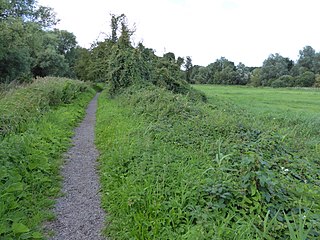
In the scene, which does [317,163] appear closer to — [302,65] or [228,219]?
[228,219]

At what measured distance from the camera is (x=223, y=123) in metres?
7.68

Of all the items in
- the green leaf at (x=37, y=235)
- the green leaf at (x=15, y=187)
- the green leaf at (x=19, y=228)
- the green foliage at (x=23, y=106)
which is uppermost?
the green foliage at (x=23, y=106)

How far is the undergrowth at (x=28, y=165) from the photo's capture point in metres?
3.46

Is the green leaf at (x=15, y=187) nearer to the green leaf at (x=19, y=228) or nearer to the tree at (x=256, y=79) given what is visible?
the green leaf at (x=19, y=228)

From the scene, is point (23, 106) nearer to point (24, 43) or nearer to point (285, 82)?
point (24, 43)

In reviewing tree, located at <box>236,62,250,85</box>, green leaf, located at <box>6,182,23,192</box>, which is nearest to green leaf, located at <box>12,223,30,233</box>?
green leaf, located at <box>6,182,23,192</box>

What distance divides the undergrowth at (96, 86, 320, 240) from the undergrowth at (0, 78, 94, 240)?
3.24 feet

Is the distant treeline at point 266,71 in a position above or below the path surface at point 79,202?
above

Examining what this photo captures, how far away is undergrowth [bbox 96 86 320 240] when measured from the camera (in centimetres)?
320

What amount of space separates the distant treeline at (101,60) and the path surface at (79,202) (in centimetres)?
1273

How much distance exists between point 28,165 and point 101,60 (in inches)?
1081

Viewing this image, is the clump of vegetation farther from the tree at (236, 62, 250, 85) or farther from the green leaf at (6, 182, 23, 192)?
the tree at (236, 62, 250, 85)

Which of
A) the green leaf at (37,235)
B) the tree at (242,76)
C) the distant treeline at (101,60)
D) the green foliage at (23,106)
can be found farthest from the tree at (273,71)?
the green leaf at (37,235)

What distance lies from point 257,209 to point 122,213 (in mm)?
1863
